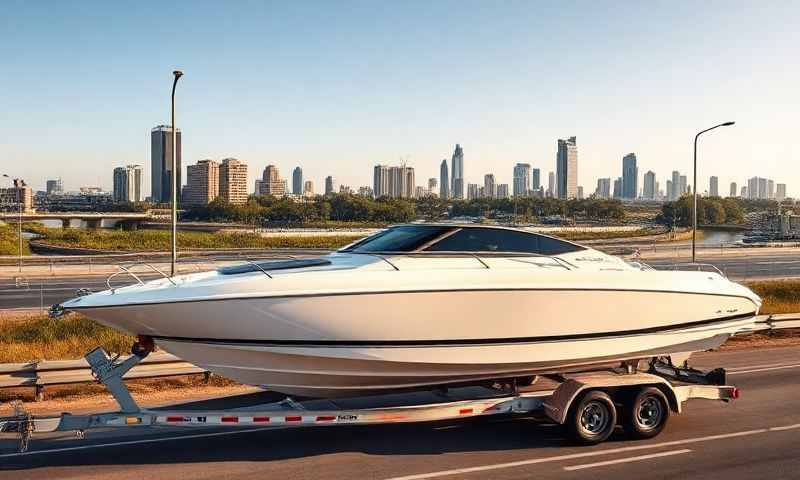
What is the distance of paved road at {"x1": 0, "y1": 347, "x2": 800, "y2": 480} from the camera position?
22.3 ft

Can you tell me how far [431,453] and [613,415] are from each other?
2.13m

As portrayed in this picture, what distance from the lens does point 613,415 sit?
310 inches

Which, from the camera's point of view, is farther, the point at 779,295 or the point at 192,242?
the point at 192,242

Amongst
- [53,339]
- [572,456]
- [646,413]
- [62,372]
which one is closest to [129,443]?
[62,372]

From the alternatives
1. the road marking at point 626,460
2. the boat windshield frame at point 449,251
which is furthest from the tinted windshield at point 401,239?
the road marking at point 626,460

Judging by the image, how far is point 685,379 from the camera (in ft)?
29.7

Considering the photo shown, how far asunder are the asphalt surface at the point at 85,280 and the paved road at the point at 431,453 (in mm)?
4441

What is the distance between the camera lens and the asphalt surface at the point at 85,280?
20969mm

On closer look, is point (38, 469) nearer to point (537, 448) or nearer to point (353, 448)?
point (353, 448)

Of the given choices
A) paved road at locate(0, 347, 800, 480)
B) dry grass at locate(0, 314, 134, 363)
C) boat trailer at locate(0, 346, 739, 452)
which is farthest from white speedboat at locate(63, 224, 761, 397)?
dry grass at locate(0, 314, 134, 363)

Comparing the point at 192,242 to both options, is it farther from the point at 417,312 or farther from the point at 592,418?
the point at 592,418

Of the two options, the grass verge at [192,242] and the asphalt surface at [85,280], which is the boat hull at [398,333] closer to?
the asphalt surface at [85,280]

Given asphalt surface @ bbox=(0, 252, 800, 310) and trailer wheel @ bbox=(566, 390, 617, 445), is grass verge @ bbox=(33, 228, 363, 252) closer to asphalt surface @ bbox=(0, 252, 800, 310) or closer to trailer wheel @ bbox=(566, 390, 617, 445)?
asphalt surface @ bbox=(0, 252, 800, 310)

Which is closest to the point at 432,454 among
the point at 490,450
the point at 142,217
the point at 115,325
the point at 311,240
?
the point at 490,450
